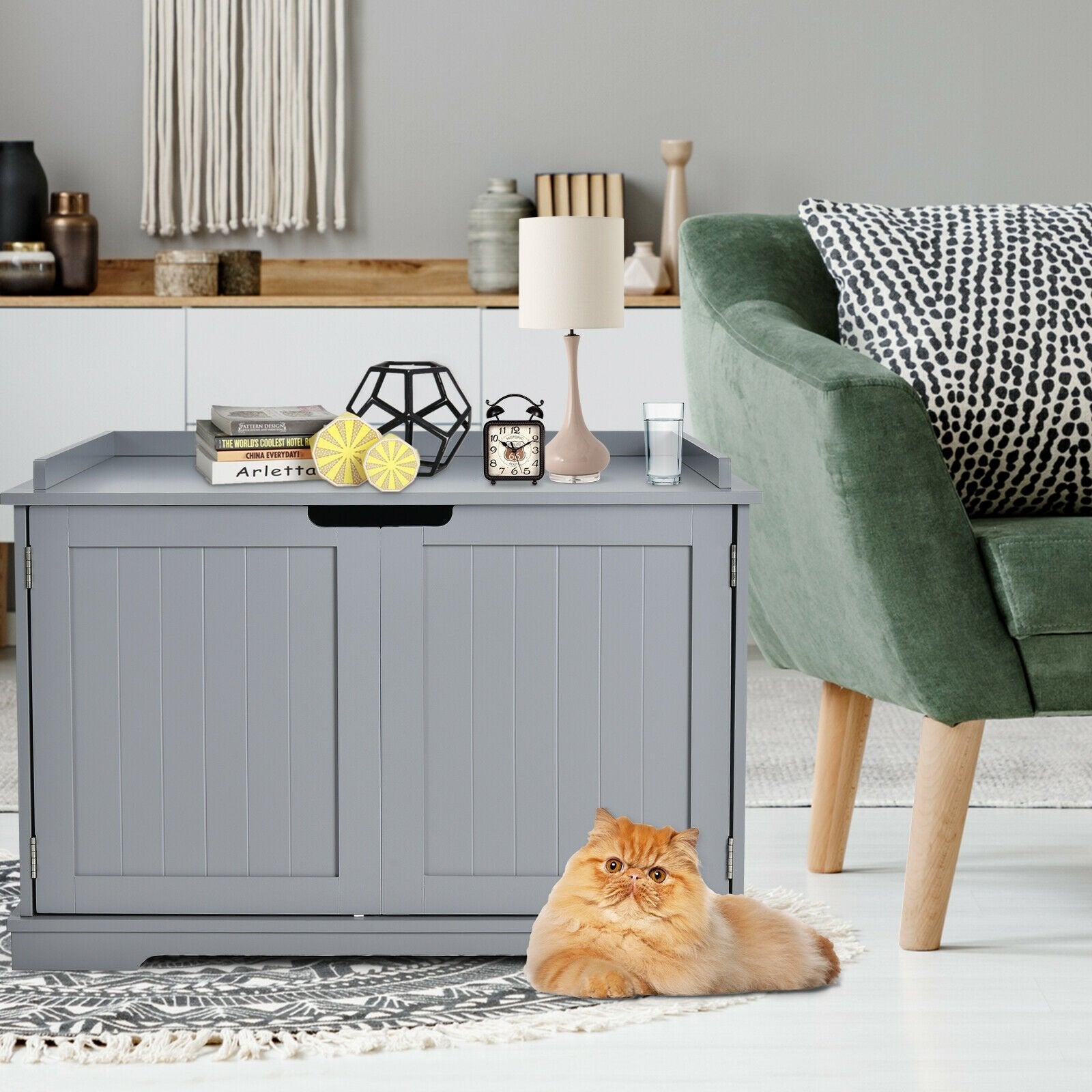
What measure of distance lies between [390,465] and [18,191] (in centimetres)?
227

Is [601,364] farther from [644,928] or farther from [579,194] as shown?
[644,928]

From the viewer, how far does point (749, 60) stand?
3.55 m

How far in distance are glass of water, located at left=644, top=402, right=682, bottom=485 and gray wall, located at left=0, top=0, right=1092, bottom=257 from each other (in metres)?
2.09

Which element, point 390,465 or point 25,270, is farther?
point 25,270

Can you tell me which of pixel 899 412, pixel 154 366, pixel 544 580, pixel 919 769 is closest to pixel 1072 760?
pixel 919 769

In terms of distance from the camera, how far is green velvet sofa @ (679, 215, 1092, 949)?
5.19 ft

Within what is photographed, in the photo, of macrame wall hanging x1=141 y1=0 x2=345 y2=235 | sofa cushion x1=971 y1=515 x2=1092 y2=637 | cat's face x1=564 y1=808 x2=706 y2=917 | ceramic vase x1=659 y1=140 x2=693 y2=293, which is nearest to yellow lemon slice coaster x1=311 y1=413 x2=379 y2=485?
cat's face x1=564 y1=808 x2=706 y2=917

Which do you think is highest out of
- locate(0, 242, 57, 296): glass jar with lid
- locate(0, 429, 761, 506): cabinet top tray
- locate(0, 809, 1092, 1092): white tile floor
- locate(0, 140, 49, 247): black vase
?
locate(0, 140, 49, 247): black vase

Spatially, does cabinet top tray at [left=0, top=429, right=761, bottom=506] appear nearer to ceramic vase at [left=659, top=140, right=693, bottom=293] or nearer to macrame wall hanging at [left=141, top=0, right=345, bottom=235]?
ceramic vase at [left=659, top=140, right=693, bottom=293]

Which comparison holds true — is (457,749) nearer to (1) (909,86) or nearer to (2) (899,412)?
(2) (899,412)

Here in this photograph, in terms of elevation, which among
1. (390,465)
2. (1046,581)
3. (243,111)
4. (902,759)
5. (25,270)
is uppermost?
(243,111)

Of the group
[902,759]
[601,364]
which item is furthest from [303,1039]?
[601,364]

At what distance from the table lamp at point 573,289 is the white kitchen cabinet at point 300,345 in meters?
1.59

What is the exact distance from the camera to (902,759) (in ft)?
8.32
